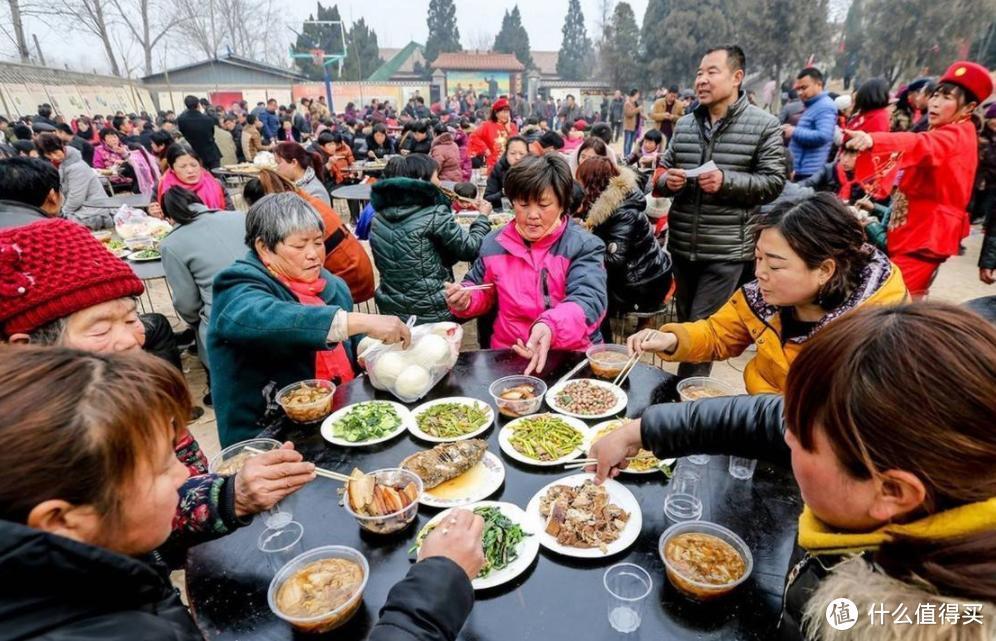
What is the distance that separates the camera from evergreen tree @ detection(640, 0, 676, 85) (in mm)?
33312

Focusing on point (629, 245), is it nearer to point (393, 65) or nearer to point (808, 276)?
point (808, 276)

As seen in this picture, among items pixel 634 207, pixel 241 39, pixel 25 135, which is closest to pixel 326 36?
pixel 241 39

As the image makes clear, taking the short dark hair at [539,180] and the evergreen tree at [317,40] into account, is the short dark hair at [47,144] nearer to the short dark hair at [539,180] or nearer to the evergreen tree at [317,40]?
the short dark hair at [539,180]

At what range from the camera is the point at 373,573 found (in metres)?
1.50

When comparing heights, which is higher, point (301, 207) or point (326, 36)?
point (326, 36)

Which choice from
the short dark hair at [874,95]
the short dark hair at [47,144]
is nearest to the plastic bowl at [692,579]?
the short dark hair at [874,95]

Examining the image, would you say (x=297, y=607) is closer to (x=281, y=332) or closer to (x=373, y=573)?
(x=373, y=573)

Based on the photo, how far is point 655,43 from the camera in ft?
111

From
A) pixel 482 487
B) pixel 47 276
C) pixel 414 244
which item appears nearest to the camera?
pixel 47 276

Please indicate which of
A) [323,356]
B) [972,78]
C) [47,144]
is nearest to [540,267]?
[323,356]

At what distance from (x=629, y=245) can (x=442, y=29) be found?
70.6m

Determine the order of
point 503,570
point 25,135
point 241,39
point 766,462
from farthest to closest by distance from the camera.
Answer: point 241,39
point 25,135
point 766,462
point 503,570

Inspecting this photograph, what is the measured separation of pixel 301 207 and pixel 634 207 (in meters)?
2.99

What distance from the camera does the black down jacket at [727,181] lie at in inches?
153
